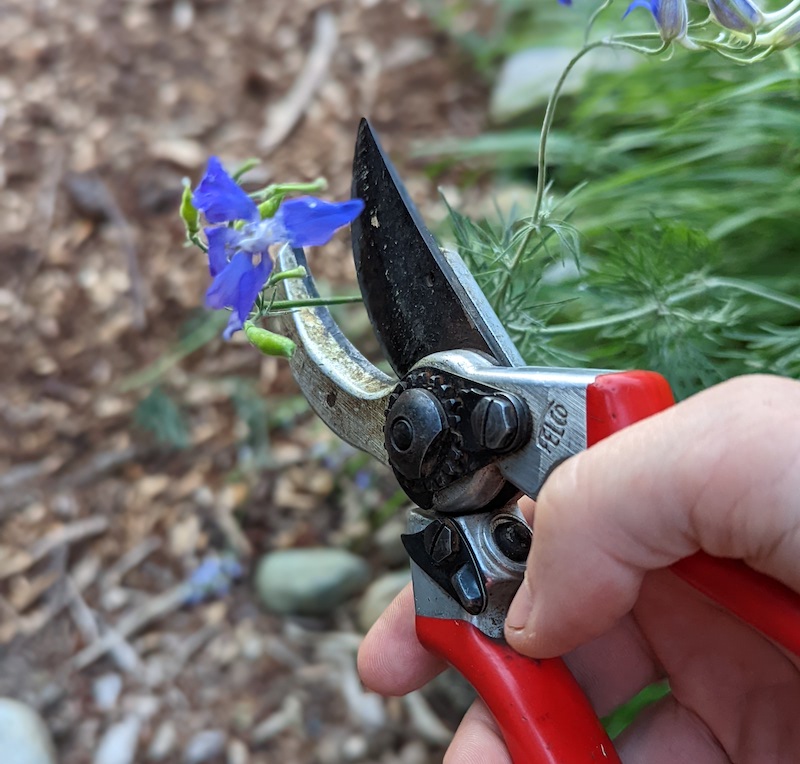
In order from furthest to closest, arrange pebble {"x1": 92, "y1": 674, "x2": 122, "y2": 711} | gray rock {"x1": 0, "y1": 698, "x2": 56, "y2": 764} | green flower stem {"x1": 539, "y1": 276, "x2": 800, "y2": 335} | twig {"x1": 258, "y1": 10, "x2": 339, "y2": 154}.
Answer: twig {"x1": 258, "y1": 10, "x2": 339, "y2": 154}, pebble {"x1": 92, "y1": 674, "x2": 122, "y2": 711}, gray rock {"x1": 0, "y1": 698, "x2": 56, "y2": 764}, green flower stem {"x1": 539, "y1": 276, "x2": 800, "y2": 335}

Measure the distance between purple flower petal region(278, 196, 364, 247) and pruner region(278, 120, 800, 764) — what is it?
113 mm

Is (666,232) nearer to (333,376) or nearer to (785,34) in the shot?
(785,34)

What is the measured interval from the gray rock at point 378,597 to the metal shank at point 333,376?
794mm

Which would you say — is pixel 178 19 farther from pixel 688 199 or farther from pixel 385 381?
pixel 385 381

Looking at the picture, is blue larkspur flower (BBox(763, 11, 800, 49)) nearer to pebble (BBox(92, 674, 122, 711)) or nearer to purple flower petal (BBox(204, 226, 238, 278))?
purple flower petal (BBox(204, 226, 238, 278))

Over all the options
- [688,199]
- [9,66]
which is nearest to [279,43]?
[9,66]

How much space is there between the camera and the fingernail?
0.76m

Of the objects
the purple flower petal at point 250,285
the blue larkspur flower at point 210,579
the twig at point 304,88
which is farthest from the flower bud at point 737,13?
the twig at point 304,88

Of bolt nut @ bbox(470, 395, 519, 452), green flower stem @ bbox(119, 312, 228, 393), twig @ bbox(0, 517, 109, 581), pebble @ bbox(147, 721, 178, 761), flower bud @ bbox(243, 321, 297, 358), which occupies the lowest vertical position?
pebble @ bbox(147, 721, 178, 761)

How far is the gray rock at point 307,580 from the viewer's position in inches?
65.9

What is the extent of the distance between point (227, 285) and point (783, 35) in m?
0.57

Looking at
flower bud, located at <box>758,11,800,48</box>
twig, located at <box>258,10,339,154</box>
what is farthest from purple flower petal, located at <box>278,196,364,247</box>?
twig, located at <box>258,10,339,154</box>

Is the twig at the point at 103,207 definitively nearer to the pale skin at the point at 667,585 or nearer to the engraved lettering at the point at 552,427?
the pale skin at the point at 667,585

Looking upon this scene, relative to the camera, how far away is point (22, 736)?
147 centimetres
